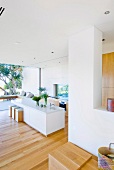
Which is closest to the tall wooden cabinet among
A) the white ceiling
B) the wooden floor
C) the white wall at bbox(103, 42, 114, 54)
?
the white wall at bbox(103, 42, 114, 54)

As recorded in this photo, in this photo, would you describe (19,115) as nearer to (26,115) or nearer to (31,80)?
(26,115)

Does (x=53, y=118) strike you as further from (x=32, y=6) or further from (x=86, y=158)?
(x=32, y=6)

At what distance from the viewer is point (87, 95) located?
86.3 inches

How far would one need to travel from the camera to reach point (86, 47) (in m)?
2.20

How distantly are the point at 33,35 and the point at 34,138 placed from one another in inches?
106

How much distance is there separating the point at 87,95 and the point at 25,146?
1.93m

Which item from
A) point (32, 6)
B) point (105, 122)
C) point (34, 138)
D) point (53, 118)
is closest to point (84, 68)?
point (105, 122)

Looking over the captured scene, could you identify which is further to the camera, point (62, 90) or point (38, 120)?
point (62, 90)

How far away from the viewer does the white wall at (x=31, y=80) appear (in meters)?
8.22

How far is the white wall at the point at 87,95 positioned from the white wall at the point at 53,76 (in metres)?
3.42

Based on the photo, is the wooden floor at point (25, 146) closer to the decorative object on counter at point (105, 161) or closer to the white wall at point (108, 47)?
the decorative object on counter at point (105, 161)

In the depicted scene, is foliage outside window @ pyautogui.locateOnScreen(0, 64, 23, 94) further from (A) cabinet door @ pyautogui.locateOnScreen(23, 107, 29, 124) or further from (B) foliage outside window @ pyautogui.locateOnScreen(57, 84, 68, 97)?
(A) cabinet door @ pyautogui.locateOnScreen(23, 107, 29, 124)

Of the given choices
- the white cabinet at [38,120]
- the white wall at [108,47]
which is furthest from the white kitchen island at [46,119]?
the white wall at [108,47]

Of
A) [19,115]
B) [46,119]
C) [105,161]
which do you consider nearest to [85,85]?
[105,161]
